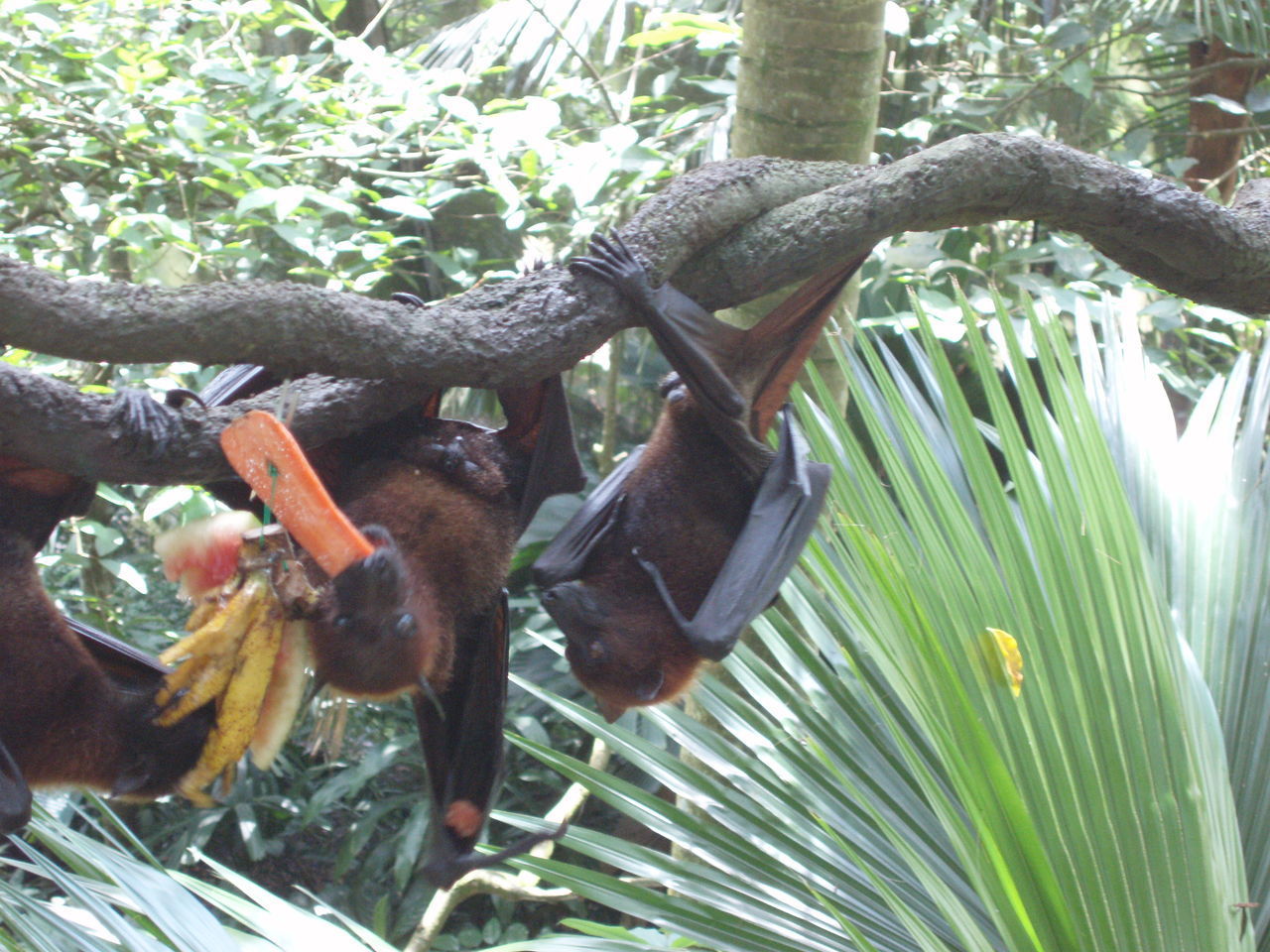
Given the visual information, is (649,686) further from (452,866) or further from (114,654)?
(114,654)

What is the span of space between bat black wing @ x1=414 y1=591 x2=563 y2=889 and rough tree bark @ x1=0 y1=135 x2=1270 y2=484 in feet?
1.92

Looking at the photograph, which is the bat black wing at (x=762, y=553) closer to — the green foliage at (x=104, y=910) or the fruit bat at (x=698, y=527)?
the fruit bat at (x=698, y=527)

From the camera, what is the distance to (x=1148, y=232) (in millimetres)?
1749

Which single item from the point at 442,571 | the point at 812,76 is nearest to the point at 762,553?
the point at 442,571

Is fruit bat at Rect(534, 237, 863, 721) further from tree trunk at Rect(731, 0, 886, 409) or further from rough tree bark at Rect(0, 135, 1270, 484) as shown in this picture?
tree trunk at Rect(731, 0, 886, 409)

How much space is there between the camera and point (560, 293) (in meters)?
1.39

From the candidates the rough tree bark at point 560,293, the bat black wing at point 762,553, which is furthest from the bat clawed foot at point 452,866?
the rough tree bark at point 560,293

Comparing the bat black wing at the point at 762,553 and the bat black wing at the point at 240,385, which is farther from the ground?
the bat black wing at the point at 240,385

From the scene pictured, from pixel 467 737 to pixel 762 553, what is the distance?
0.62 m

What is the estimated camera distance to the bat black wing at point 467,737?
5.98 feet

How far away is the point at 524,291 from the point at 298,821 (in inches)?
152

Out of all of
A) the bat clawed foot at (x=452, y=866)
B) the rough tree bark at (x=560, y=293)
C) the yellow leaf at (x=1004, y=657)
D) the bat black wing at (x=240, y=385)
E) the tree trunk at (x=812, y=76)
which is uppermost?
the tree trunk at (x=812, y=76)

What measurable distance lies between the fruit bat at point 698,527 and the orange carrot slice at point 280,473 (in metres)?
0.60

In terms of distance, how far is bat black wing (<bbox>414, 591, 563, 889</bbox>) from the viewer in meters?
1.82
